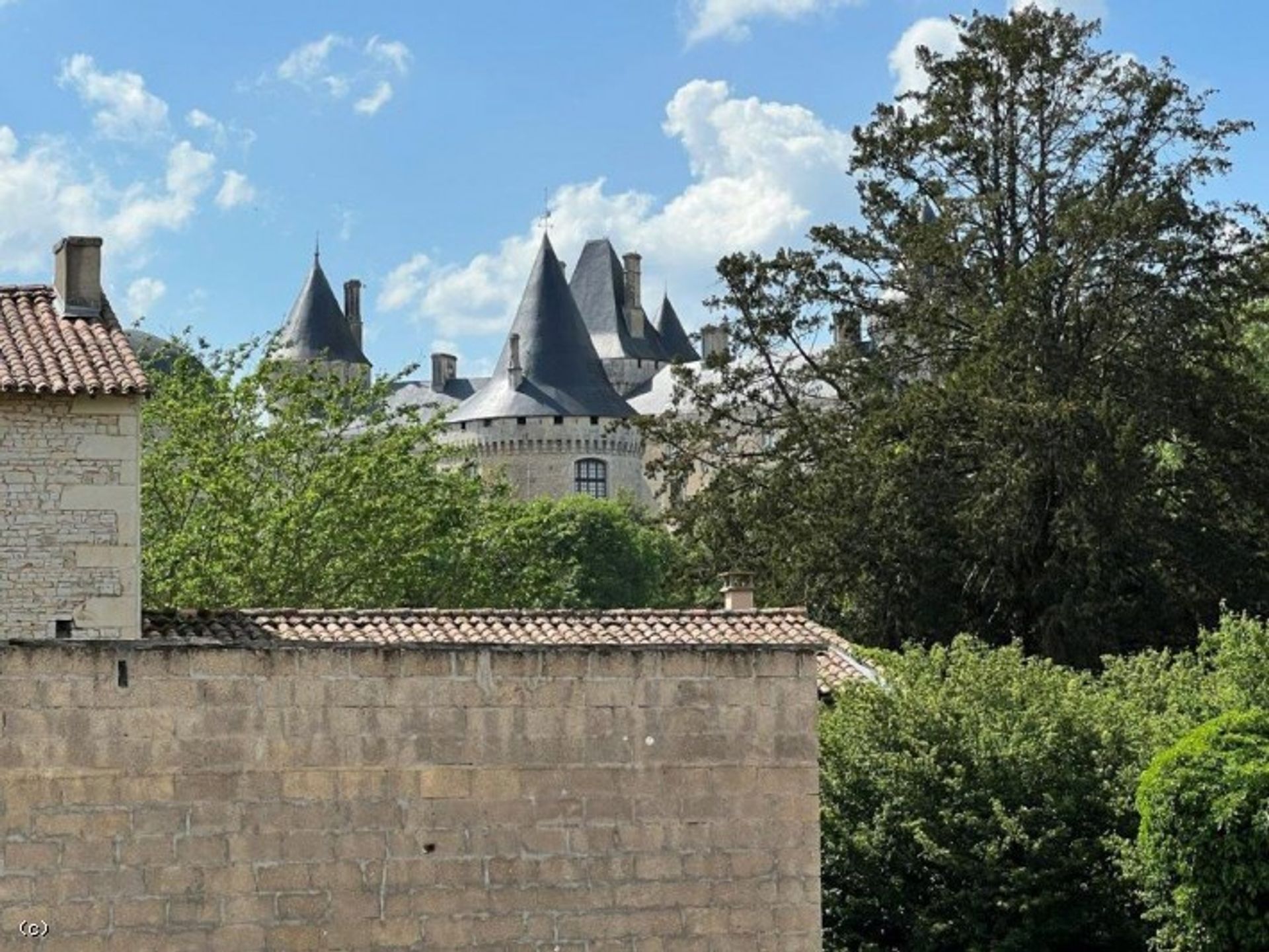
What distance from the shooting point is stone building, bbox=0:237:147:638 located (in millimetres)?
23234

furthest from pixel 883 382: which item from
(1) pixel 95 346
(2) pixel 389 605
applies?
(1) pixel 95 346

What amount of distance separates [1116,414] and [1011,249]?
4.62 metres

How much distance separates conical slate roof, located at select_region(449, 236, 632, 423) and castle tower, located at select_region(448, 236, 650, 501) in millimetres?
29

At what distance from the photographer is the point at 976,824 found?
23578 mm

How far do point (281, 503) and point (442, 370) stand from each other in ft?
315

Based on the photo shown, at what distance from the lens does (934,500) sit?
125 ft

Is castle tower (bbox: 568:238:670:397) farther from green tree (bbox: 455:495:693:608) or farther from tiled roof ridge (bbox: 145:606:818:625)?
tiled roof ridge (bbox: 145:606:818:625)

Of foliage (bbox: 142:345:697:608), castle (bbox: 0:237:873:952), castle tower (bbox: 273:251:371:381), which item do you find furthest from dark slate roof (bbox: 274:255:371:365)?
castle (bbox: 0:237:873:952)

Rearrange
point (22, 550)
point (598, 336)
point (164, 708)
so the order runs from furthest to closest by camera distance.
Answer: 1. point (598, 336)
2. point (22, 550)
3. point (164, 708)

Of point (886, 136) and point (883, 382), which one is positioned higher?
point (886, 136)

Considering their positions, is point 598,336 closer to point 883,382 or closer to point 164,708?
point 883,382

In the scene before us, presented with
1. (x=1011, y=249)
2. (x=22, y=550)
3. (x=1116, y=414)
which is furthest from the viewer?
(x=1011, y=249)

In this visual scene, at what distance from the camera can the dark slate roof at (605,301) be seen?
12406 cm

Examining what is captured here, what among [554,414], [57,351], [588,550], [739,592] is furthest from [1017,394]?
[554,414]
